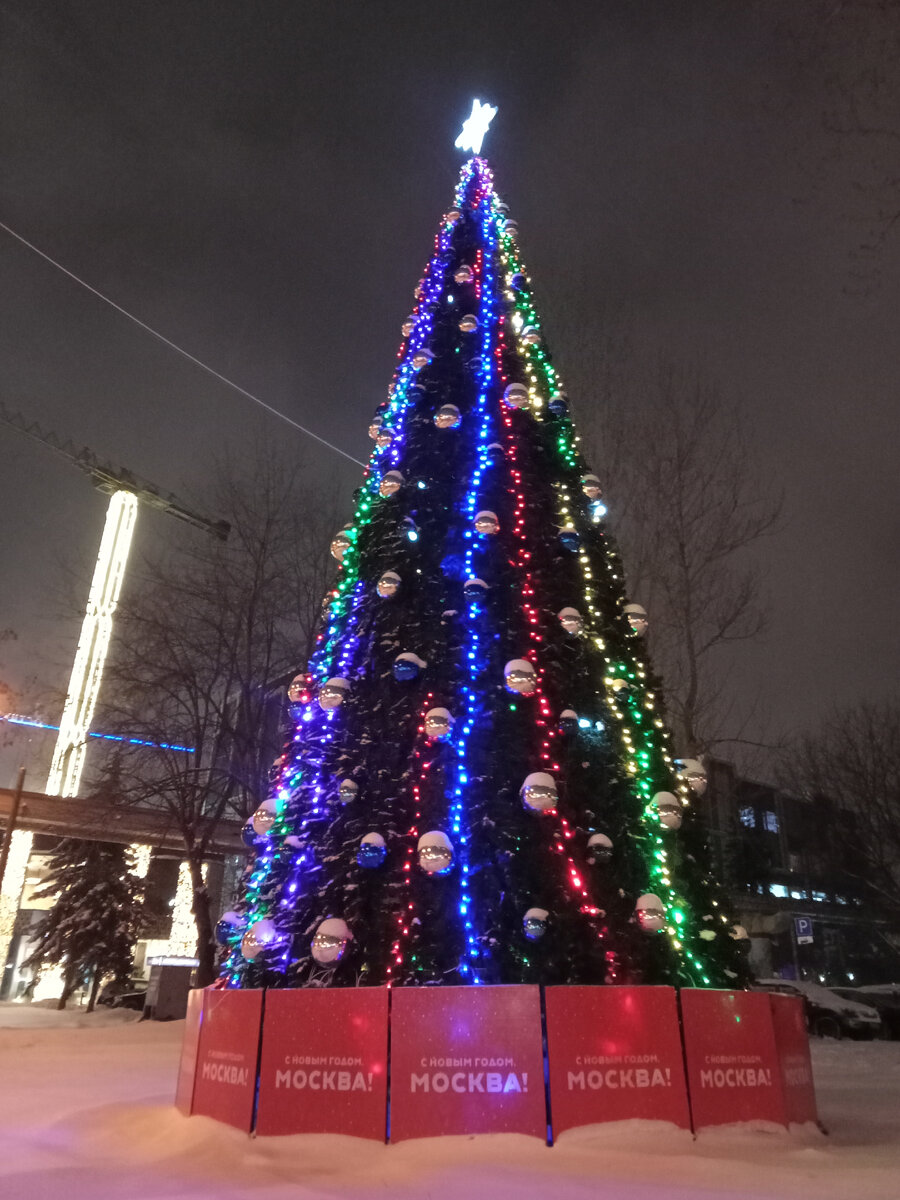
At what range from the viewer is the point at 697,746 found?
1438 cm

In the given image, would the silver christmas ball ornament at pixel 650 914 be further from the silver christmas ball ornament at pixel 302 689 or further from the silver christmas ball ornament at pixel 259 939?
the silver christmas ball ornament at pixel 302 689

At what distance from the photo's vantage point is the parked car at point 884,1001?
68.8ft

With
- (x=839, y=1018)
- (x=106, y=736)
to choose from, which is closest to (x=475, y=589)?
(x=106, y=736)

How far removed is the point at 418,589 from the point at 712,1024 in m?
3.92

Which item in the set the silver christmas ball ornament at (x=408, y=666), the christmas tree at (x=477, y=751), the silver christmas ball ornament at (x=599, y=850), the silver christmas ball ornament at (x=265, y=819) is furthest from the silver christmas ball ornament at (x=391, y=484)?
the silver christmas ball ornament at (x=599, y=850)

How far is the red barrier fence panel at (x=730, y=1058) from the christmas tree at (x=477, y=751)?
35cm

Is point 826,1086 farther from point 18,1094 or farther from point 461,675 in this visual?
point 18,1094

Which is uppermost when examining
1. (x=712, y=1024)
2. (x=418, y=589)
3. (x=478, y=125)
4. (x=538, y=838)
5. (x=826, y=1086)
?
(x=478, y=125)

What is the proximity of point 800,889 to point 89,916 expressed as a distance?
122 ft

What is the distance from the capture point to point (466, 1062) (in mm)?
4730

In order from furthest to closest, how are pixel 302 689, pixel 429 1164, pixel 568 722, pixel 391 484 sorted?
pixel 391 484 → pixel 302 689 → pixel 568 722 → pixel 429 1164

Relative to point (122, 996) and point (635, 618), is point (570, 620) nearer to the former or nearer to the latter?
point (635, 618)

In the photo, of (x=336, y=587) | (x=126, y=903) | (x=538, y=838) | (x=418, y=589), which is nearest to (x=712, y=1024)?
(x=538, y=838)

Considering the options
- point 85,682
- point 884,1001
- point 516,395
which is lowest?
point 884,1001
